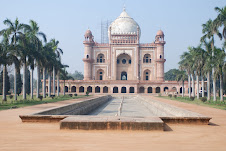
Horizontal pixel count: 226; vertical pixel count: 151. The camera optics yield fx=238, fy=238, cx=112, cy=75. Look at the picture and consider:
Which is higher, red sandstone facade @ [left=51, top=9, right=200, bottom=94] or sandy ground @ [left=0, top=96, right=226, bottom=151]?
red sandstone facade @ [left=51, top=9, right=200, bottom=94]

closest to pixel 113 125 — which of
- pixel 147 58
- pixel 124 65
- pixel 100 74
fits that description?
pixel 100 74

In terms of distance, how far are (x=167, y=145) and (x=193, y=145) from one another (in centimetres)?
56

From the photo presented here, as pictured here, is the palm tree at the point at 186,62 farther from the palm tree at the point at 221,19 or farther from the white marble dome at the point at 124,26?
the white marble dome at the point at 124,26

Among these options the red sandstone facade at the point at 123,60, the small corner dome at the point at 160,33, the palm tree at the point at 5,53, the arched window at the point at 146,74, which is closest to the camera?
the palm tree at the point at 5,53

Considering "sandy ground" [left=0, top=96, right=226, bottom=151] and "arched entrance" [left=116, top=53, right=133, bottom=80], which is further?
"arched entrance" [left=116, top=53, right=133, bottom=80]

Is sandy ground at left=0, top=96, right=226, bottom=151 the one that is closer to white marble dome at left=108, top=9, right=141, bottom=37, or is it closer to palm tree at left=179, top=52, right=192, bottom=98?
palm tree at left=179, top=52, right=192, bottom=98

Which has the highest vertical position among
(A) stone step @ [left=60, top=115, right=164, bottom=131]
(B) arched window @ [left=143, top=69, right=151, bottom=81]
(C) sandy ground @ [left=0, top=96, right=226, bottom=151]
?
(B) arched window @ [left=143, top=69, right=151, bottom=81]

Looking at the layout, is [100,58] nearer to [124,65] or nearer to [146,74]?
[124,65]

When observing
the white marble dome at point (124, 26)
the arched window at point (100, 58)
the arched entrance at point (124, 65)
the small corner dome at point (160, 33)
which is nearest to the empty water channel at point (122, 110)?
the arched entrance at point (124, 65)

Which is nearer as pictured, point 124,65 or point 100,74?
point 100,74

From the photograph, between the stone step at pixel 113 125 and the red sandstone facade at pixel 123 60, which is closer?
the stone step at pixel 113 125

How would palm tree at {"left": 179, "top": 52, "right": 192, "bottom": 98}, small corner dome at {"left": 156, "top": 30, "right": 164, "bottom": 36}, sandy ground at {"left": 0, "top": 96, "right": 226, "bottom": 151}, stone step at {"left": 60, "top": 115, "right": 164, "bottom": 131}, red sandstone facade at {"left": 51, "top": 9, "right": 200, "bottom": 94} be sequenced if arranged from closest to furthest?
sandy ground at {"left": 0, "top": 96, "right": 226, "bottom": 151} < stone step at {"left": 60, "top": 115, "right": 164, "bottom": 131} < palm tree at {"left": 179, "top": 52, "right": 192, "bottom": 98} < red sandstone facade at {"left": 51, "top": 9, "right": 200, "bottom": 94} < small corner dome at {"left": 156, "top": 30, "right": 164, "bottom": 36}

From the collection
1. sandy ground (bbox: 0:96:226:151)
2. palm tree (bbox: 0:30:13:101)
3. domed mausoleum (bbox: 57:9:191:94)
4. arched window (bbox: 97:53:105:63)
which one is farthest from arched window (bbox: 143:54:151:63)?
sandy ground (bbox: 0:96:226:151)

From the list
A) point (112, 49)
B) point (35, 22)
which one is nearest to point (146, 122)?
point (35, 22)
